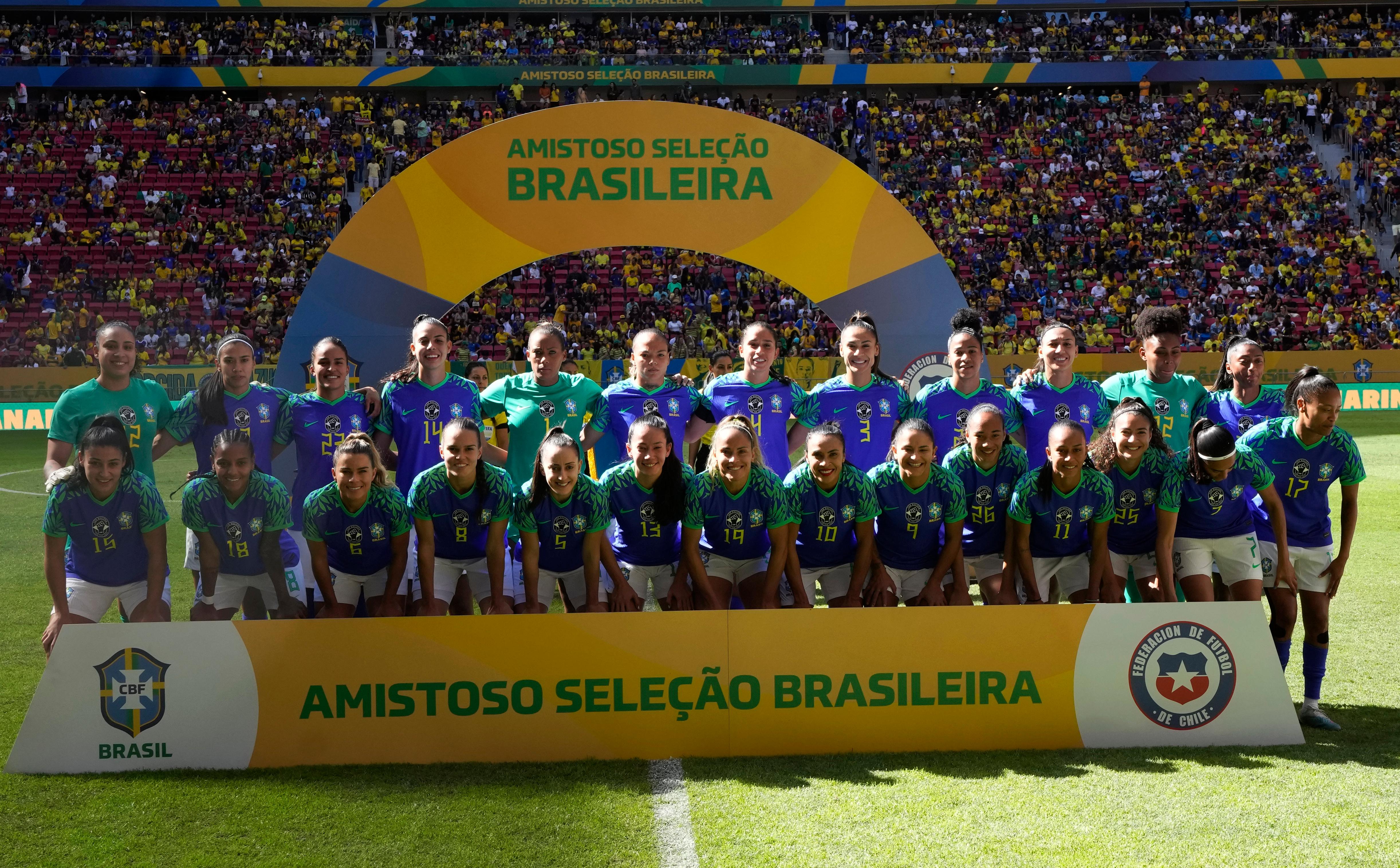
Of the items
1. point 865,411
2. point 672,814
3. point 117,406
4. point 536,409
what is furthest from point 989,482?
point 117,406

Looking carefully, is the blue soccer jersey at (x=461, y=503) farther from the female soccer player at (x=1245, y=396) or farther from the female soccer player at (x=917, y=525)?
the female soccer player at (x=1245, y=396)

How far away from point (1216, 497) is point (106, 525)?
5483mm

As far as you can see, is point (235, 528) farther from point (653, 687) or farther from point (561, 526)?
point (653, 687)

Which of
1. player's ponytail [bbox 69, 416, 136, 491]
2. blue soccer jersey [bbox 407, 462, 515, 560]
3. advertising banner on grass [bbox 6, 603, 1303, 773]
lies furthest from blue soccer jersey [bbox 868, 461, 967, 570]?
player's ponytail [bbox 69, 416, 136, 491]

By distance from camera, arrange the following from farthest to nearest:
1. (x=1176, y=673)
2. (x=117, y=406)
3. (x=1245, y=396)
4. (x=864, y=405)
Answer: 1. (x=864, y=405)
2. (x=1245, y=396)
3. (x=117, y=406)
4. (x=1176, y=673)

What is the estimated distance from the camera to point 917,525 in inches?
216

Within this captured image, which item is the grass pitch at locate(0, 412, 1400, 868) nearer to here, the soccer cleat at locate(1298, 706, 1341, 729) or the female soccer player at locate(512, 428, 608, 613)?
the soccer cleat at locate(1298, 706, 1341, 729)

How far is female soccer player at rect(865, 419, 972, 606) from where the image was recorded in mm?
5324

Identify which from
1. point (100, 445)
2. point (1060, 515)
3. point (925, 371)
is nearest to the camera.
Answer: point (100, 445)

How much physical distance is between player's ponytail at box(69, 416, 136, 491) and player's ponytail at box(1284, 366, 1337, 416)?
229 inches

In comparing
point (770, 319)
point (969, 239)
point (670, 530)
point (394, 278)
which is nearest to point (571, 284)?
point (770, 319)

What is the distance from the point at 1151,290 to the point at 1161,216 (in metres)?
3.48

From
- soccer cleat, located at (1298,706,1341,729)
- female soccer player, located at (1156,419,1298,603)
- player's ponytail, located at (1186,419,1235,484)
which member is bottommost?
soccer cleat, located at (1298,706,1341,729)

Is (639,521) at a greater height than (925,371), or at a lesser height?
lesser
